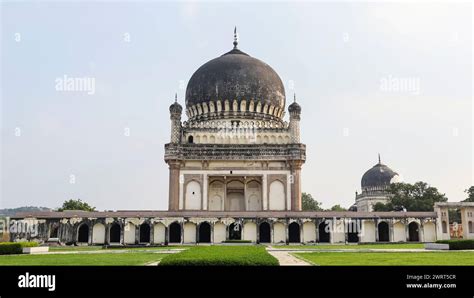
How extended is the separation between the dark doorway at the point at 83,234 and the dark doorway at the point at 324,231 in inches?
587

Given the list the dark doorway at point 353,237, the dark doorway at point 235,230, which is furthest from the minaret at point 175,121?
the dark doorway at point 353,237

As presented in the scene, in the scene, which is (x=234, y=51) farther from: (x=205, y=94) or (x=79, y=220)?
(x=79, y=220)

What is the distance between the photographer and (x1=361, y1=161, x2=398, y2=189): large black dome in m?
53.7

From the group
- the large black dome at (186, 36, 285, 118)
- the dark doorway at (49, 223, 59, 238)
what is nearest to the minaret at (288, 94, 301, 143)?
the large black dome at (186, 36, 285, 118)

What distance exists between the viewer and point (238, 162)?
34.1 metres

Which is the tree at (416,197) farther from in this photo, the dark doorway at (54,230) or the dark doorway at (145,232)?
the dark doorway at (54,230)

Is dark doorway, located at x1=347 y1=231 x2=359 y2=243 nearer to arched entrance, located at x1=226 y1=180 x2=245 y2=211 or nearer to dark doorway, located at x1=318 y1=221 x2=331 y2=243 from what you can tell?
dark doorway, located at x1=318 y1=221 x2=331 y2=243

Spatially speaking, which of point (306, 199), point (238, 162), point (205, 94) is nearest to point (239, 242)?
point (238, 162)

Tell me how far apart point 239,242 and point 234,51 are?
2081 centimetres

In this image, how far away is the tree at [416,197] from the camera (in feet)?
125

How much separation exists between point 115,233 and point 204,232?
226 inches

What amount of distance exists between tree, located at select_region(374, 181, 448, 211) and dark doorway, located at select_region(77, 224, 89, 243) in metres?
25.0

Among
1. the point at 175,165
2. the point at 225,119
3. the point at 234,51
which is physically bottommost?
the point at 175,165

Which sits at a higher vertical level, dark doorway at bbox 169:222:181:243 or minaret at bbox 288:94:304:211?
minaret at bbox 288:94:304:211
